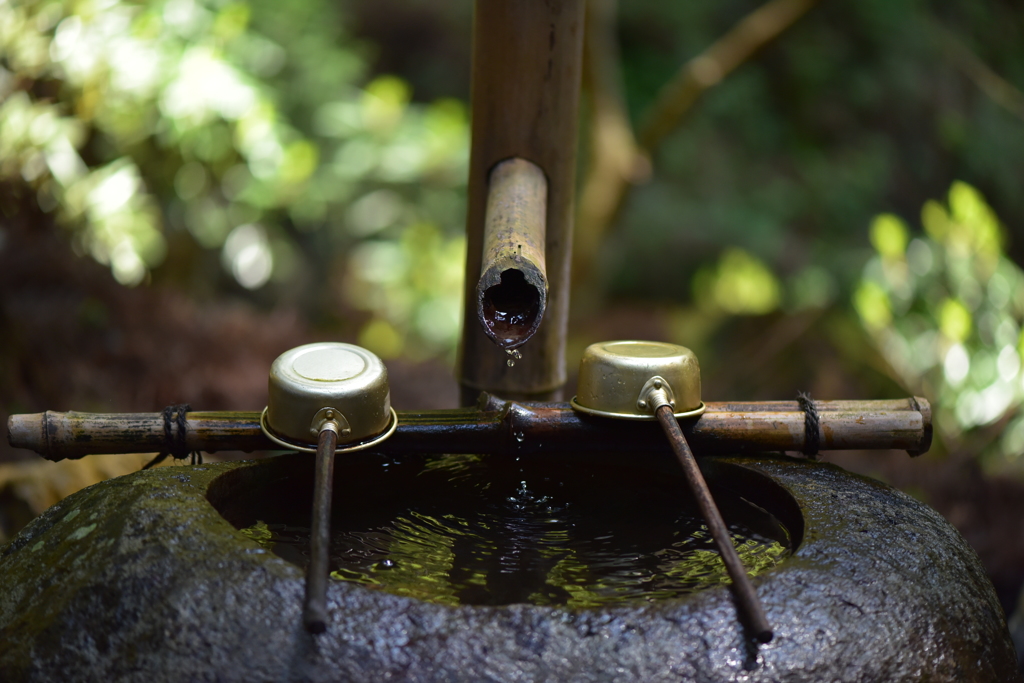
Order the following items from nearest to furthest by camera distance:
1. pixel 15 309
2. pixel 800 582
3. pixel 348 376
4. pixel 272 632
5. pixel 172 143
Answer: pixel 272 632 < pixel 800 582 < pixel 348 376 < pixel 15 309 < pixel 172 143

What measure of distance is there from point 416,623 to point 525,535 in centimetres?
60

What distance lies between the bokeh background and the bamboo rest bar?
1.33 metres

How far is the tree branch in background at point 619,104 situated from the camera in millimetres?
6004

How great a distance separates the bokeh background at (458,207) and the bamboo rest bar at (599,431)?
52.5 inches

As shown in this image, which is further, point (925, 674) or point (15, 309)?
point (15, 309)

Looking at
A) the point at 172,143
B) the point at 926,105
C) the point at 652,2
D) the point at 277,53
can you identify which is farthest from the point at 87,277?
the point at 926,105

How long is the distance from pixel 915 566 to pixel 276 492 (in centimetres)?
132

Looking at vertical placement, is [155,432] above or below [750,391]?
below

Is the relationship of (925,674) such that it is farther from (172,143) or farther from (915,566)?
(172,143)

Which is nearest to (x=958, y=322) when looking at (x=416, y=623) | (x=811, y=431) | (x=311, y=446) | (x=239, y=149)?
(x=811, y=431)

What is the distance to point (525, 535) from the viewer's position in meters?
1.79

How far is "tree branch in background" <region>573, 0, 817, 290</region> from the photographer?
6.00 m

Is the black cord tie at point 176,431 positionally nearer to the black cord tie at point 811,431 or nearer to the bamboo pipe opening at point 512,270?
the bamboo pipe opening at point 512,270

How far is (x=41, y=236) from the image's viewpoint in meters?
4.75
